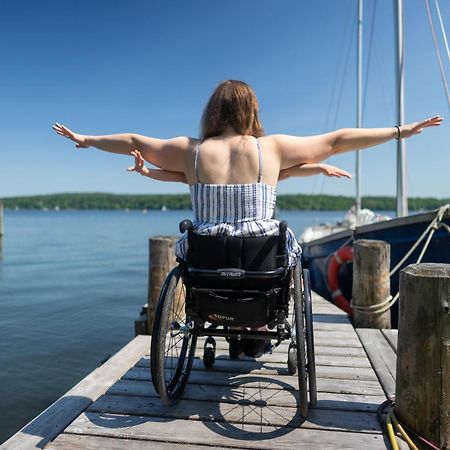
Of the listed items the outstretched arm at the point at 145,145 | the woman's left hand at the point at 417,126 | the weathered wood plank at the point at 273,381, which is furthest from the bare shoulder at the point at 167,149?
the weathered wood plank at the point at 273,381

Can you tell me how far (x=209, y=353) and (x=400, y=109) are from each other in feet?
23.0

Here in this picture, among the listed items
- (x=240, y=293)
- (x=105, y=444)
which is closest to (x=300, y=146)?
(x=240, y=293)

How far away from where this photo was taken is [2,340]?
7.92 metres

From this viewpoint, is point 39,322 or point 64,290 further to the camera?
point 64,290

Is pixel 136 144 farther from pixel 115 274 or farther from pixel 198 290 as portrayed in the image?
pixel 115 274

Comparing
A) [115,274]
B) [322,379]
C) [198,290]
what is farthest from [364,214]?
[198,290]

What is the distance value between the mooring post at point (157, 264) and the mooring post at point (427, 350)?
2563 mm

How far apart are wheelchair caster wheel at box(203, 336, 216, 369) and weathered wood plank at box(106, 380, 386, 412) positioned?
0.96 ft

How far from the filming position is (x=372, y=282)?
439 centimetres

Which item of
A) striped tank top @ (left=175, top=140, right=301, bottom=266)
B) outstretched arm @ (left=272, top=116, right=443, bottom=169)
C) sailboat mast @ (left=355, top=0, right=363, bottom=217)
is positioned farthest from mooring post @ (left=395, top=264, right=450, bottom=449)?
sailboat mast @ (left=355, top=0, right=363, bottom=217)

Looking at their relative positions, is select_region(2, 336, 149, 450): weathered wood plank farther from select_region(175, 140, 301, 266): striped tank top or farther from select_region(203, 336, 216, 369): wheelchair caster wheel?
select_region(175, 140, 301, 266): striped tank top

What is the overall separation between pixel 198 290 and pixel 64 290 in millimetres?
11988

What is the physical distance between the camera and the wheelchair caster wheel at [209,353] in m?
3.13

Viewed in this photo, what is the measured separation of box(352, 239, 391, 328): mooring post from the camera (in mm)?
4383
